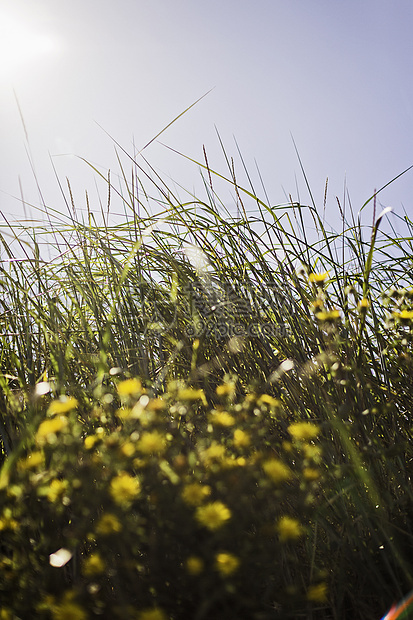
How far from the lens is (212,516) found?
0.51 m

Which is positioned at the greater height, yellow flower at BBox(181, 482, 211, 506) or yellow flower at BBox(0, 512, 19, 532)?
yellow flower at BBox(0, 512, 19, 532)

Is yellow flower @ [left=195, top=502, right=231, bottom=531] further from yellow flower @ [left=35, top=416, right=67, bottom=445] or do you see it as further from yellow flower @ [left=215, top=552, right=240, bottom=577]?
yellow flower @ [left=35, top=416, right=67, bottom=445]

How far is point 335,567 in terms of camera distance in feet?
2.71

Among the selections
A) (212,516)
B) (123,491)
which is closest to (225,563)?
(212,516)

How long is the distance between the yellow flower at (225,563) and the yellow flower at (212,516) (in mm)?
32

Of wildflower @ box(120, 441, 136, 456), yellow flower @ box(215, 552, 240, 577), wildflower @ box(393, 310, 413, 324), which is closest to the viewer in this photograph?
yellow flower @ box(215, 552, 240, 577)

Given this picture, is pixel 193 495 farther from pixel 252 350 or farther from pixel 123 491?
pixel 252 350

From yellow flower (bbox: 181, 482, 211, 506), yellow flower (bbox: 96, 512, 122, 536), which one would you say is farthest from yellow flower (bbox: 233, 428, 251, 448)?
yellow flower (bbox: 96, 512, 122, 536)

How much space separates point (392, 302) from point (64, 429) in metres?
1.11

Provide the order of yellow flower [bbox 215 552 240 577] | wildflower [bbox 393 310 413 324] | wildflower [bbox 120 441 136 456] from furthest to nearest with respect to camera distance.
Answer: wildflower [bbox 393 310 413 324]
wildflower [bbox 120 441 136 456]
yellow flower [bbox 215 552 240 577]

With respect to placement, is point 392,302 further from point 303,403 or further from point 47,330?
point 47,330

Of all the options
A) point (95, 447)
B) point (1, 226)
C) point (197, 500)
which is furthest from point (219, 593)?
point (1, 226)

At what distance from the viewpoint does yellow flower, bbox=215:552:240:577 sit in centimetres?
47

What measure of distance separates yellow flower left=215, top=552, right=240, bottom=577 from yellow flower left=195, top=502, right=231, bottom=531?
0.03 m
